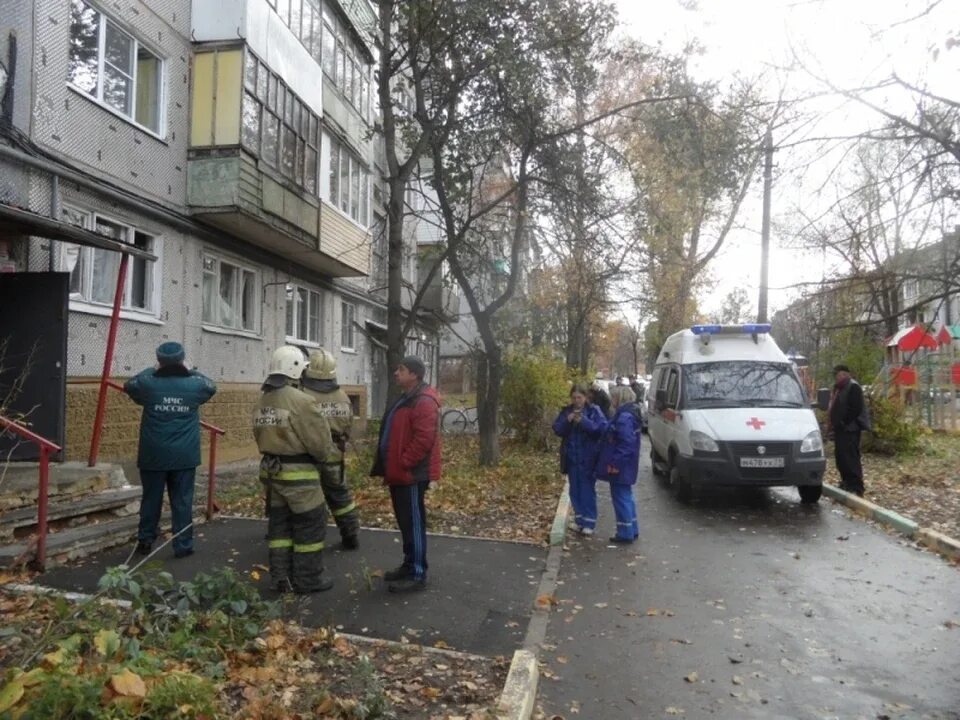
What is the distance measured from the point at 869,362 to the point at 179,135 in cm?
1417

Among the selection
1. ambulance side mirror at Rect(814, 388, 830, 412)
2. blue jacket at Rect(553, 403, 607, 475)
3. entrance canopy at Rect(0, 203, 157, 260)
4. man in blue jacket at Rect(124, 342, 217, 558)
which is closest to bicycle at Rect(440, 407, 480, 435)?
ambulance side mirror at Rect(814, 388, 830, 412)

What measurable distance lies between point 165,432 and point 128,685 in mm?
3335

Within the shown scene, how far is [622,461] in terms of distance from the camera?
7734 millimetres

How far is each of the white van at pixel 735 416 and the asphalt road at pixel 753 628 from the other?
3.53 feet

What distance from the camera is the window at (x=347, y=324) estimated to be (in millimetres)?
19980

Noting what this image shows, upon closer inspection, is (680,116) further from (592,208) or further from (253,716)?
(253,716)

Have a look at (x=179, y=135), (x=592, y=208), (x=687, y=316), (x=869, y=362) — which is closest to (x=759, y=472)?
(x=592, y=208)

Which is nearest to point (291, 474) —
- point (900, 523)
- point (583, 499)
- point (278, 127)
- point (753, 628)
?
point (753, 628)

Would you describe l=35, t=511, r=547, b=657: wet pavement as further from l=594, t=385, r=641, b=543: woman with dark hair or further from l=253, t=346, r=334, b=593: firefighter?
l=594, t=385, r=641, b=543: woman with dark hair

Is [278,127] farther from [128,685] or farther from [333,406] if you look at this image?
[128,685]

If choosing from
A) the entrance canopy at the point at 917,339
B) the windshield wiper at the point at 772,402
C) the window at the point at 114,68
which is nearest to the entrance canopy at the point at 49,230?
the window at the point at 114,68

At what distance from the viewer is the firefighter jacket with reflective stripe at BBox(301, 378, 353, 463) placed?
21.2ft

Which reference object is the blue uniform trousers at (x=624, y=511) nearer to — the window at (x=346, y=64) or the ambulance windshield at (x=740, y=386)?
the ambulance windshield at (x=740, y=386)

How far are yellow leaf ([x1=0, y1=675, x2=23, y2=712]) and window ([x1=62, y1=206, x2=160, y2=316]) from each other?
23.1 ft
